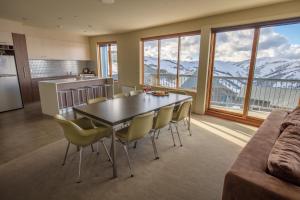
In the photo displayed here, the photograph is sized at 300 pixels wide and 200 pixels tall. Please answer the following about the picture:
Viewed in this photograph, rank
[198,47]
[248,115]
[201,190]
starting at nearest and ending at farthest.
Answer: [201,190] → [248,115] → [198,47]

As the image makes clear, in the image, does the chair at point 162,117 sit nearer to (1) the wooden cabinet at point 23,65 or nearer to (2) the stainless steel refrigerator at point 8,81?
(2) the stainless steel refrigerator at point 8,81

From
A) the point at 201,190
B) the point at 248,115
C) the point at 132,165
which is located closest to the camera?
the point at 201,190

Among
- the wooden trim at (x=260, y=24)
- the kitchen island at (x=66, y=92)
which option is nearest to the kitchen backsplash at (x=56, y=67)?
the kitchen island at (x=66, y=92)

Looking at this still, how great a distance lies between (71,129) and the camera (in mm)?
1802

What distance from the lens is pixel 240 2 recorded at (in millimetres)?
3033

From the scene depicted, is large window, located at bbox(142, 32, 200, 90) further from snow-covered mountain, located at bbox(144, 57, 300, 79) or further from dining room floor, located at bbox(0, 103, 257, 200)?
dining room floor, located at bbox(0, 103, 257, 200)

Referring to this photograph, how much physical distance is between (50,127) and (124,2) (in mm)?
3006

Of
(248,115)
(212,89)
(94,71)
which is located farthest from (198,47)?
(94,71)

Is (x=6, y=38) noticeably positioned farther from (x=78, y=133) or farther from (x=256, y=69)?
(x=256, y=69)

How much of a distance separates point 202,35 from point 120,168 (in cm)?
366

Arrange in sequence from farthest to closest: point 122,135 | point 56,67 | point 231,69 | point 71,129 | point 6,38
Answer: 1. point 56,67
2. point 6,38
3. point 231,69
4. point 122,135
5. point 71,129

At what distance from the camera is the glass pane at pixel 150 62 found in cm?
545

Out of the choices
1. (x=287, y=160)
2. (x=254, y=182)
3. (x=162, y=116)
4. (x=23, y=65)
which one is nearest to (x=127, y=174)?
(x=162, y=116)

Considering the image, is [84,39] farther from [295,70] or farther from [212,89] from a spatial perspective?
[295,70]
